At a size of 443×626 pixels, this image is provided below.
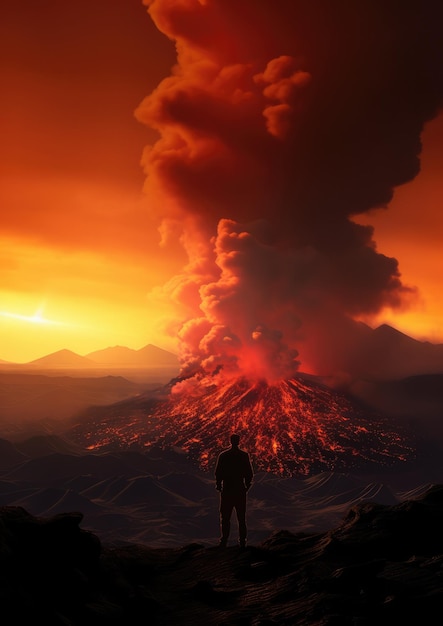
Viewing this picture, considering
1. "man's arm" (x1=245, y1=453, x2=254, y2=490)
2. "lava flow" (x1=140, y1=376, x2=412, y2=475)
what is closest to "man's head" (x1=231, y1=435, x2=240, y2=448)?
"man's arm" (x1=245, y1=453, x2=254, y2=490)

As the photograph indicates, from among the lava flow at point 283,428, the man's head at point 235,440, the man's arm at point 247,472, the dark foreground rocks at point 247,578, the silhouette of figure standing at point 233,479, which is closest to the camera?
the dark foreground rocks at point 247,578

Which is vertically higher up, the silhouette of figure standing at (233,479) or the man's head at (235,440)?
the man's head at (235,440)

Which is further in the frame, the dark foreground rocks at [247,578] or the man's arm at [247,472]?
the man's arm at [247,472]

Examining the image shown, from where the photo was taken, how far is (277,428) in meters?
147

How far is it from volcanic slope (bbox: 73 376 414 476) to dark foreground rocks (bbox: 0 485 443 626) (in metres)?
125

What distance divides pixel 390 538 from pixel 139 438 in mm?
152271

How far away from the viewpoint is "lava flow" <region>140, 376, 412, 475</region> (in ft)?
465

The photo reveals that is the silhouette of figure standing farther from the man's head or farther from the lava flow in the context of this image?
the lava flow

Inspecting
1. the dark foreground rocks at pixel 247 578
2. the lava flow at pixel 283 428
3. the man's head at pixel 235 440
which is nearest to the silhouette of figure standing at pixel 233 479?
the man's head at pixel 235 440

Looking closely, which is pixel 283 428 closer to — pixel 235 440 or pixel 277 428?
pixel 277 428

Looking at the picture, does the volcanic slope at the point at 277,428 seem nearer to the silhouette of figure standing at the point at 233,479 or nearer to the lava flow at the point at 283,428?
the lava flow at the point at 283,428

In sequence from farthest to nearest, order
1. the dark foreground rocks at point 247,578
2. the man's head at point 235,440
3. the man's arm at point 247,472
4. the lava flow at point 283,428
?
1. the lava flow at point 283,428
2. the man's arm at point 247,472
3. the man's head at point 235,440
4. the dark foreground rocks at point 247,578

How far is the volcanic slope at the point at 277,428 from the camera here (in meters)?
142

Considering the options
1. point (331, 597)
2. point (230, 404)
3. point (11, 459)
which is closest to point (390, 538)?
point (331, 597)
